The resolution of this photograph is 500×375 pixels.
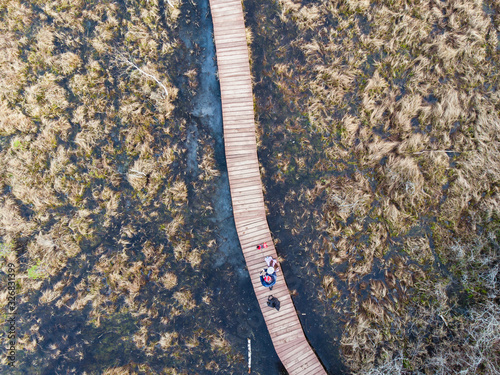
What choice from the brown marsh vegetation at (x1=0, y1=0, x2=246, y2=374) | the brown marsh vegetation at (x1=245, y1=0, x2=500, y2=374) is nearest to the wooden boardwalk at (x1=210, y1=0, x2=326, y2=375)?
the brown marsh vegetation at (x1=245, y1=0, x2=500, y2=374)

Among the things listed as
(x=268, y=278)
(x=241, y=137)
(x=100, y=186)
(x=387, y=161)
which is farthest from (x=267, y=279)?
(x=100, y=186)

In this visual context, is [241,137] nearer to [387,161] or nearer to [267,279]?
[267,279]

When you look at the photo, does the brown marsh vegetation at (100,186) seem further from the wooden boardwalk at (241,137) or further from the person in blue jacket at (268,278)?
the person in blue jacket at (268,278)

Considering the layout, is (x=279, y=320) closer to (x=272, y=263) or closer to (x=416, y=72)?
(x=272, y=263)

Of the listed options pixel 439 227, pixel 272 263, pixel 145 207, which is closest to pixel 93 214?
pixel 145 207

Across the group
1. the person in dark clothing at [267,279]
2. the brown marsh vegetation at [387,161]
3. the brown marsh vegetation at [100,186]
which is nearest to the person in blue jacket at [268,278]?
the person in dark clothing at [267,279]

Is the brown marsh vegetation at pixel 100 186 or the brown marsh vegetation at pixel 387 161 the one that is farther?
the brown marsh vegetation at pixel 100 186
